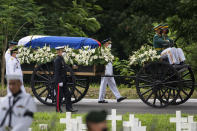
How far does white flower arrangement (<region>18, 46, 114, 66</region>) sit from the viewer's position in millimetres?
12133

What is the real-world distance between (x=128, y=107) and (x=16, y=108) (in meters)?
7.91

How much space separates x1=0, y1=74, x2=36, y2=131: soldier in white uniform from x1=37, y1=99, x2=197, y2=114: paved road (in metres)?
6.75

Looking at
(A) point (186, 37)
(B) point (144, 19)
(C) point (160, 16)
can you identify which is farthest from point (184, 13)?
(C) point (160, 16)

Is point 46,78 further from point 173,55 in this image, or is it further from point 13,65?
point 173,55

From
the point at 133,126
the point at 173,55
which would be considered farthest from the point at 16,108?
the point at 173,55

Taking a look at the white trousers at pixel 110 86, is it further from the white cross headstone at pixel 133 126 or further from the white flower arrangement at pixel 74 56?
the white cross headstone at pixel 133 126

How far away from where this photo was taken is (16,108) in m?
4.94

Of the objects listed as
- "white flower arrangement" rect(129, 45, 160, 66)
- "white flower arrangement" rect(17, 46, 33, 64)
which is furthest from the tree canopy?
"white flower arrangement" rect(17, 46, 33, 64)

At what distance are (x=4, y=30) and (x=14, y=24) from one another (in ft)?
4.41

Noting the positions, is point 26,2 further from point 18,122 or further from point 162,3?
point 18,122

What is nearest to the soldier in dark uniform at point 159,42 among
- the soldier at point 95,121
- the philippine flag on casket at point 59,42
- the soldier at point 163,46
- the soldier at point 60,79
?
the soldier at point 163,46

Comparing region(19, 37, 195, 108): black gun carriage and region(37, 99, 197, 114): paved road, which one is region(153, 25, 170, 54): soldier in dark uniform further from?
region(37, 99, 197, 114): paved road

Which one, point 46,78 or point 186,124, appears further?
point 46,78

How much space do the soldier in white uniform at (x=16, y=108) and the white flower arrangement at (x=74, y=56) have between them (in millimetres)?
7153
